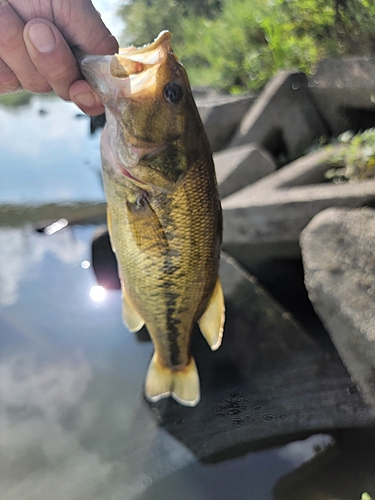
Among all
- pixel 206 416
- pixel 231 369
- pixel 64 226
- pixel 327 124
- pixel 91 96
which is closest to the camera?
pixel 91 96

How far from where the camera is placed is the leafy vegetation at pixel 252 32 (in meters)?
5.48

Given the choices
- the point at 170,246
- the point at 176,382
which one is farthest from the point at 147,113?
the point at 176,382

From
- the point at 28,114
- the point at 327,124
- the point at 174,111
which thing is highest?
the point at 174,111

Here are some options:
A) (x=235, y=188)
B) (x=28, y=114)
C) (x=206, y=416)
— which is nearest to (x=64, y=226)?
(x=235, y=188)

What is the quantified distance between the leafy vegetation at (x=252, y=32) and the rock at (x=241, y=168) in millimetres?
1588

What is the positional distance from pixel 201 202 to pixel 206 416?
5.21 feet

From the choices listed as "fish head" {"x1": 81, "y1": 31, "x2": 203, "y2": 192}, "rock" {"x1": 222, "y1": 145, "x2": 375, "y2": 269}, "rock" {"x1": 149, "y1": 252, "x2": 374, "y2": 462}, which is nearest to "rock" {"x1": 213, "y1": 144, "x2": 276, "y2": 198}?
"rock" {"x1": 222, "y1": 145, "x2": 375, "y2": 269}

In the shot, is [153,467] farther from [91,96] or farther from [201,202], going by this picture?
[91,96]

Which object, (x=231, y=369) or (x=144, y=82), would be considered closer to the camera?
(x=144, y=82)

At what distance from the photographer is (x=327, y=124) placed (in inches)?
200

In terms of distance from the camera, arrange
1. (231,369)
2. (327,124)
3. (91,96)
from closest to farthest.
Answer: (91,96)
(231,369)
(327,124)

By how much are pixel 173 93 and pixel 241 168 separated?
2.85m

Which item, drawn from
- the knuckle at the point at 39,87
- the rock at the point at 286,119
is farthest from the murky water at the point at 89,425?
the rock at the point at 286,119

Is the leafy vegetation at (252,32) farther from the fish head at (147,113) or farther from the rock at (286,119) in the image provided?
the fish head at (147,113)
